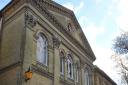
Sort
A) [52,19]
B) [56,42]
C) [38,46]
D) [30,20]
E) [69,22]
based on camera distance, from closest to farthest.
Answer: [30,20] → [38,46] → [56,42] → [52,19] → [69,22]

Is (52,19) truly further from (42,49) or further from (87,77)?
(87,77)

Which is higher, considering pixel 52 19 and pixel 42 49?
pixel 52 19

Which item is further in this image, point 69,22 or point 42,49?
point 69,22

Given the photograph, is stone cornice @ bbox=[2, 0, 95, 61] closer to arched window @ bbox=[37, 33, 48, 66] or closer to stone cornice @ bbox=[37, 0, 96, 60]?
stone cornice @ bbox=[37, 0, 96, 60]

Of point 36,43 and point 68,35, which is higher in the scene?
point 68,35

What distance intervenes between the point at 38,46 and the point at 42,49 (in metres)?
0.52

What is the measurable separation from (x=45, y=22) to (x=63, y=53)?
3.48 meters

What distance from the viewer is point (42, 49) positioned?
18484mm

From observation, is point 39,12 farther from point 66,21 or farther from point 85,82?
point 85,82

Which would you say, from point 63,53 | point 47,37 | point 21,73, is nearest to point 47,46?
point 47,37

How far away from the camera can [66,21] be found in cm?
2291

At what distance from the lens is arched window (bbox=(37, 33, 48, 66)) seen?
59.0 feet

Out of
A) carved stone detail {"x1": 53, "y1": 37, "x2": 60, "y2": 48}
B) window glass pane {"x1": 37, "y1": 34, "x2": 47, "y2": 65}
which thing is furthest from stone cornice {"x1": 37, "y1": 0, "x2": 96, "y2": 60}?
window glass pane {"x1": 37, "y1": 34, "x2": 47, "y2": 65}

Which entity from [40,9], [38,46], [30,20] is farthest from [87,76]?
[30,20]
